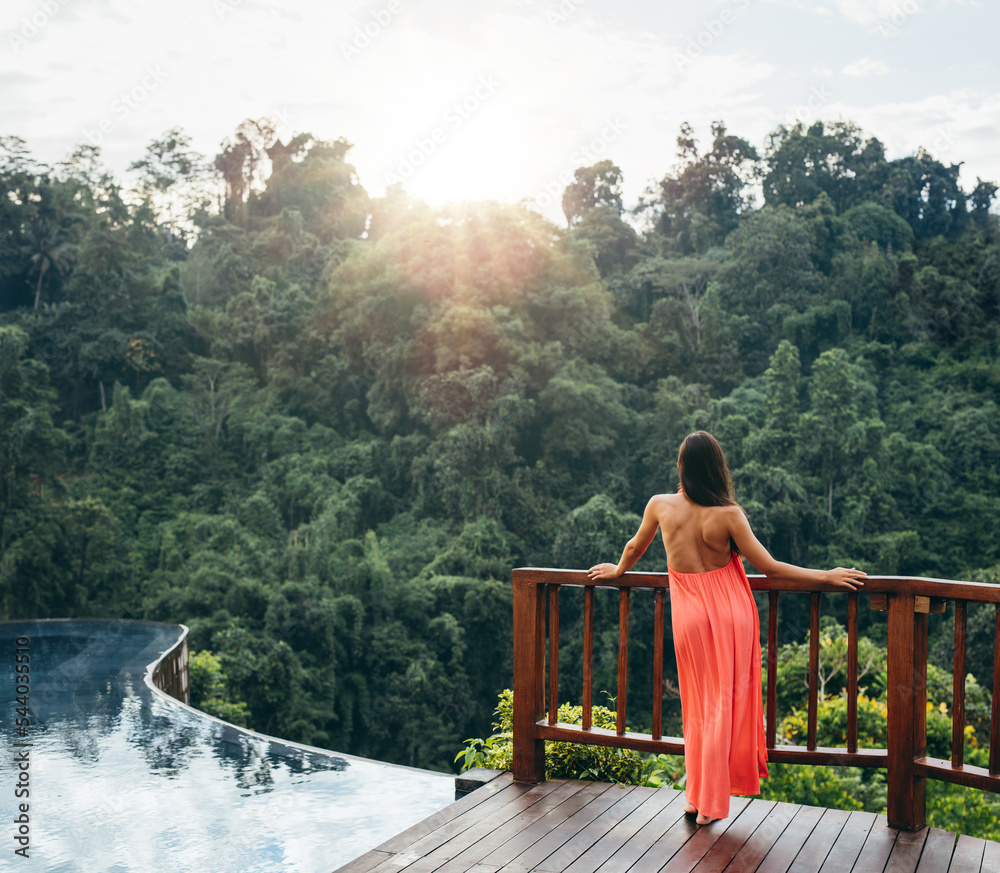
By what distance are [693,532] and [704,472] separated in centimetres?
18

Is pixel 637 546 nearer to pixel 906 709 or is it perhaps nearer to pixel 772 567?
pixel 772 567

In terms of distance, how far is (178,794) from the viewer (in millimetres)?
3436

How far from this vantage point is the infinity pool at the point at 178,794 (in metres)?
2.86

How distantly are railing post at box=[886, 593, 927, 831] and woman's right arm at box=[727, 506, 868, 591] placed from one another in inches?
7.3

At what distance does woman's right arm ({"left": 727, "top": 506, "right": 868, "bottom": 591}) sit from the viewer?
2.32m

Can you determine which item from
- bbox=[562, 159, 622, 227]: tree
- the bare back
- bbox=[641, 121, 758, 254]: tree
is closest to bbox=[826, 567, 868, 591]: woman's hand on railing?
the bare back

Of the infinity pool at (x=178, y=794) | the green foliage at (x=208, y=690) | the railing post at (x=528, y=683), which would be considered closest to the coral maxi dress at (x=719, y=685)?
the railing post at (x=528, y=683)

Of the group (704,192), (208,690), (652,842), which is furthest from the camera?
(704,192)

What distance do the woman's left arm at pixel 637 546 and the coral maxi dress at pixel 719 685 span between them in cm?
13

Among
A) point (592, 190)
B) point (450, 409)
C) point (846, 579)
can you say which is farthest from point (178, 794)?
point (592, 190)

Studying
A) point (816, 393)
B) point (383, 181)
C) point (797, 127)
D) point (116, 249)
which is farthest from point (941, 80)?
point (116, 249)

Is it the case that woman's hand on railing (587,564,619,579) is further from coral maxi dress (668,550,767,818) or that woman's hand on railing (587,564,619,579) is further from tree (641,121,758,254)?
tree (641,121,758,254)

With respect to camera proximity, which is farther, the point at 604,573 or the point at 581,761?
the point at 581,761

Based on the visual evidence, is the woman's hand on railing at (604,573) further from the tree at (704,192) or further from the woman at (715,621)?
the tree at (704,192)
